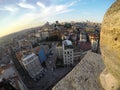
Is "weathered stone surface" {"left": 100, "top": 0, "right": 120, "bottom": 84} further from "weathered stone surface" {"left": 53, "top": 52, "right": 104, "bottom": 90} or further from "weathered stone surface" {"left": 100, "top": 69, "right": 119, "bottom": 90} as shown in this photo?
"weathered stone surface" {"left": 53, "top": 52, "right": 104, "bottom": 90}

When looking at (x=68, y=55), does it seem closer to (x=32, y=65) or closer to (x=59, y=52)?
(x=59, y=52)

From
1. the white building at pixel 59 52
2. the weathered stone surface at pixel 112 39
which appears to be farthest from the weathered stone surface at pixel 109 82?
the white building at pixel 59 52

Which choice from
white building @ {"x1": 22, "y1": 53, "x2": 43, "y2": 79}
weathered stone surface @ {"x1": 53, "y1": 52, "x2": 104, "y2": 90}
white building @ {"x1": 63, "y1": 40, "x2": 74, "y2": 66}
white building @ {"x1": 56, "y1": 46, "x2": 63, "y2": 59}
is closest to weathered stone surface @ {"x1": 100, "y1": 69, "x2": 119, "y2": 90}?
weathered stone surface @ {"x1": 53, "y1": 52, "x2": 104, "y2": 90}

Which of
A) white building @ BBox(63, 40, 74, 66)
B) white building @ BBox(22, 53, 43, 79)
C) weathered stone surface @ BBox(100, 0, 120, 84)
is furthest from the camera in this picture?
white building @ BBox(63, 40, 74, 66)

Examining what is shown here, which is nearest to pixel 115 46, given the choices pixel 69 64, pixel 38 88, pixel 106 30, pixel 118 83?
pixel 106 30

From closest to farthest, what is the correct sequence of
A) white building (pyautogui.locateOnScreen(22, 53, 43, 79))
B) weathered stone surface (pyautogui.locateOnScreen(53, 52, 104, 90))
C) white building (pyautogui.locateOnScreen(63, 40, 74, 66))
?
1. weathered stone surface (pyautogui.locateOnScreen(53, 52, 104, 90))
2. white building (pyautogui.locateOnScreen(22, 53, 43, 79))
3. white building (pyautogui.locateOnScreen(63, 40, 74, 66))

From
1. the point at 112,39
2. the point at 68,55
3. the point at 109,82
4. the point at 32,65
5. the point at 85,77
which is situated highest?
the point at 112,39

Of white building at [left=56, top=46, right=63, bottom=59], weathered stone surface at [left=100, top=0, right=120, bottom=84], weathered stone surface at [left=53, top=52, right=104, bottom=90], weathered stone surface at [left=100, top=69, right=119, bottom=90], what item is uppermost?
weathered stone surface at [left=100, top=0, right=120, bottom=84]

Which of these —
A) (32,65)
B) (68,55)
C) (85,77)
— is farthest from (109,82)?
(68,55)
